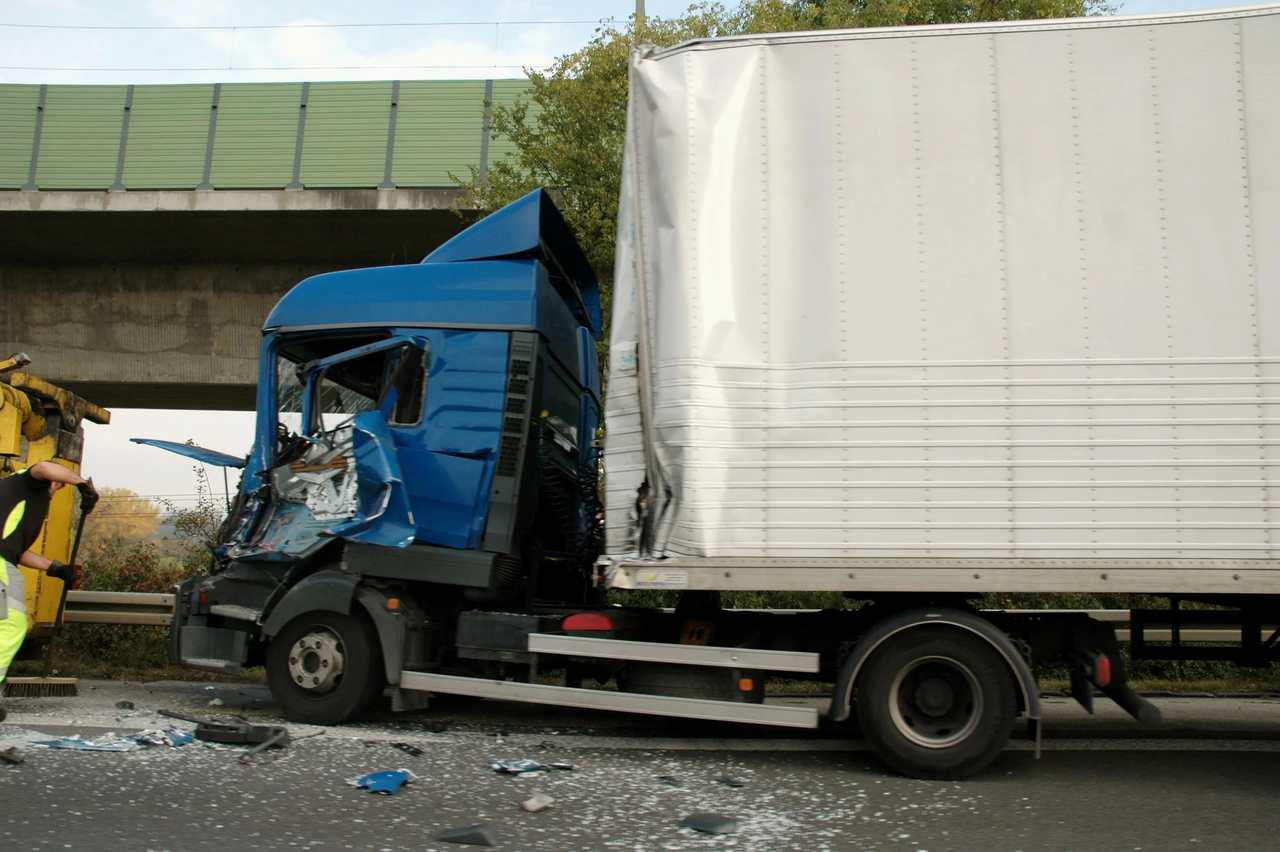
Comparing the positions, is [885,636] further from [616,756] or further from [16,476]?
[16,476]

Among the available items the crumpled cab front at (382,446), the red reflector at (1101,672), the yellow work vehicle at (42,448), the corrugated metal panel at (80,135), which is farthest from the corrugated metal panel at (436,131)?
the red reflector at (1101,672)

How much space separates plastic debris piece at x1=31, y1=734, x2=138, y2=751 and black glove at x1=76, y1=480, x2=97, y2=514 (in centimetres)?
157

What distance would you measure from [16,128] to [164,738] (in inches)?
531

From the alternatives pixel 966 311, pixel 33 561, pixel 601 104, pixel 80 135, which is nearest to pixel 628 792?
pixel 966 311

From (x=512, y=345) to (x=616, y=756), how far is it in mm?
2519

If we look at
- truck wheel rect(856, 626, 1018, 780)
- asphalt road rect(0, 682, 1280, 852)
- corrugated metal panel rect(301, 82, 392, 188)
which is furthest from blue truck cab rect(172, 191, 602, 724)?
corrugated metal panel rect(301, 82, 392, 188)

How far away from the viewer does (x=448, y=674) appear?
5.87 m

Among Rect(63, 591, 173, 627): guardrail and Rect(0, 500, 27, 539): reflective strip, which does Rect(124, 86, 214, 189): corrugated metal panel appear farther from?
Rect(0, 500, 27, 539): reflective strip

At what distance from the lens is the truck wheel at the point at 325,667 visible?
5.84 meters

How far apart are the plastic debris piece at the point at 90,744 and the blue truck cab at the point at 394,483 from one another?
813mm

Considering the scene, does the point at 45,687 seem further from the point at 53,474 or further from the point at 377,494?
the point at 377,494

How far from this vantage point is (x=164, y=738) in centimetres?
545

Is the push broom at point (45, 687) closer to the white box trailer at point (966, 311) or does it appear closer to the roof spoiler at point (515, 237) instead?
the roof spoiler at point (515, 237)

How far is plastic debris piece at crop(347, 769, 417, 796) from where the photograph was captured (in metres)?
4.54
